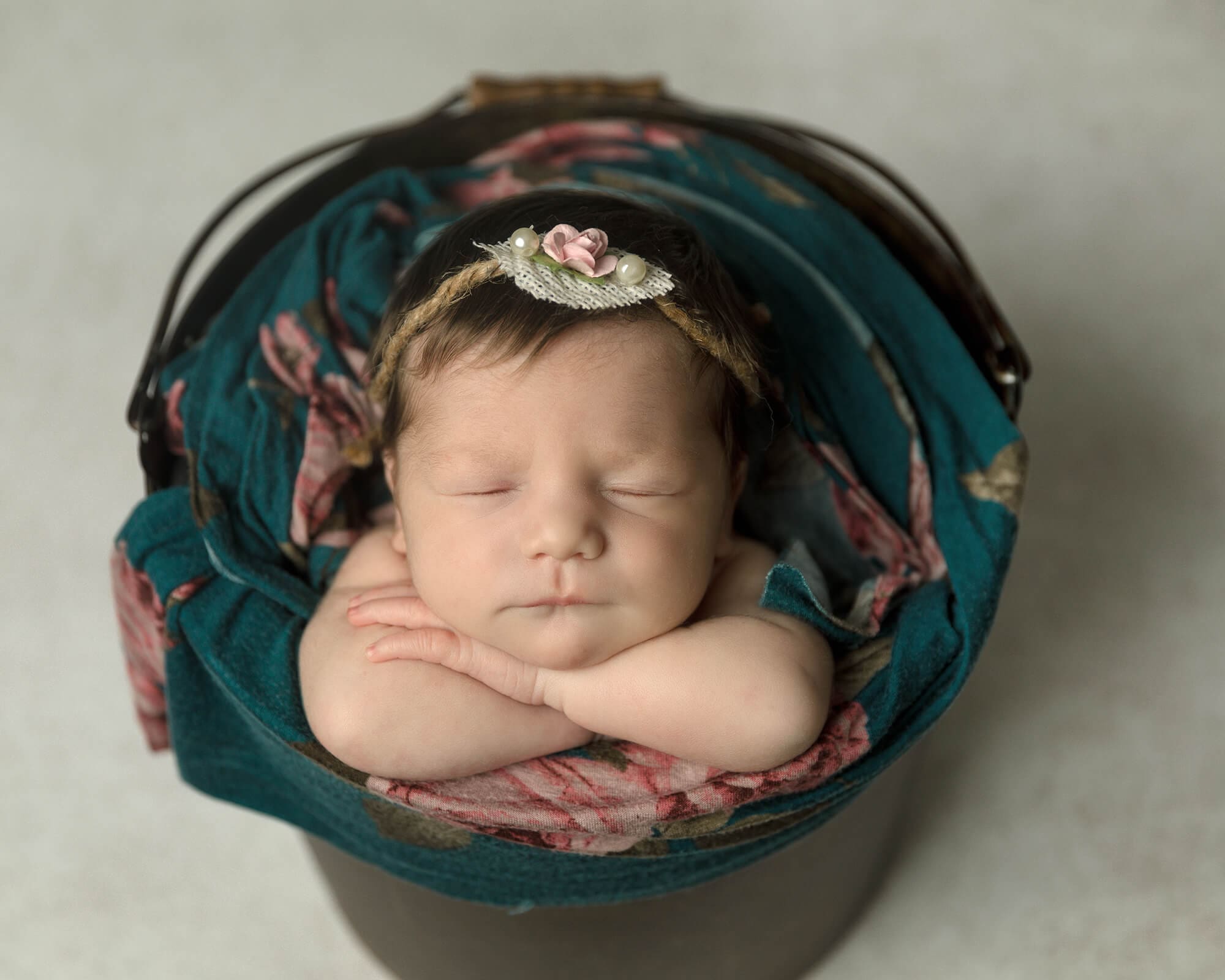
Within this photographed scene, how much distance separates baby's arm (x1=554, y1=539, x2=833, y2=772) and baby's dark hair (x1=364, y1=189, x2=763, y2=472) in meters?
0.16

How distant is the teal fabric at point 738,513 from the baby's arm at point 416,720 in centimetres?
2

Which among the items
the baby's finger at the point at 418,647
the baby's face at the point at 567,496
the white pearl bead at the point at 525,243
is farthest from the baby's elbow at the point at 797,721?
the white pearl bead at the point at 525,243

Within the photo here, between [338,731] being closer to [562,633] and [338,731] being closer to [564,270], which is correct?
[562,633]

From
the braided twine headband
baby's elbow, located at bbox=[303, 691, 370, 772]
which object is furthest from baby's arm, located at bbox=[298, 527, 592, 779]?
the braided twine headband

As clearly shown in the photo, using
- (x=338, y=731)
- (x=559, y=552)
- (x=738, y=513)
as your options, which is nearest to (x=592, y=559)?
(x=559, y=552)

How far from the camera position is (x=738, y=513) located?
1.30 metres

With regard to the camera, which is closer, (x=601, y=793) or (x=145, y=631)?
(x=601, y=793)

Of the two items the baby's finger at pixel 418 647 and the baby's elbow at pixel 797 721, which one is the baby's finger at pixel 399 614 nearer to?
the baby's finger at pixel 418 647

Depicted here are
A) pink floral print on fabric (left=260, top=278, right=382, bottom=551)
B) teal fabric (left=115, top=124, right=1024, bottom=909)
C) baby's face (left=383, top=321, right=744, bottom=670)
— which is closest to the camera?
baby's face (left=383, top=321, right=744, bottom=670)

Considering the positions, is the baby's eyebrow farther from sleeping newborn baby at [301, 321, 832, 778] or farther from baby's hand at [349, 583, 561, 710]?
baby's hand at [349, 583, 561, 710]

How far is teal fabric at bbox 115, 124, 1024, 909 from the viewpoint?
1077 millimetres

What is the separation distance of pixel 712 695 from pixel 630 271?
321mm

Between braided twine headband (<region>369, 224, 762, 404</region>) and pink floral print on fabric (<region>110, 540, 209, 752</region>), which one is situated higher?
braided twine headband (<region>369, 224, 762, 404</region>)

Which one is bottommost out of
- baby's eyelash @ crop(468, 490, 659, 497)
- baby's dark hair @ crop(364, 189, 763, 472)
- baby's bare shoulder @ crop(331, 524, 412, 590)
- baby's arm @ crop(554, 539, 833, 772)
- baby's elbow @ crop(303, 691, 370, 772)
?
baby's elbow @ crop(303, 691, 370, 772)
